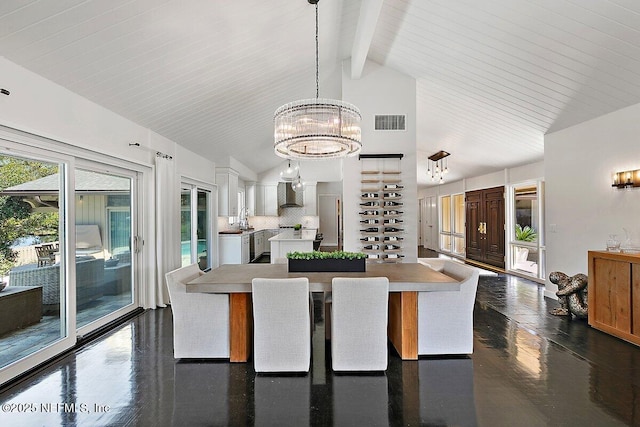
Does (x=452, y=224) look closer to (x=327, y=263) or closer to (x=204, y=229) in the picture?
(x=204, y=229)

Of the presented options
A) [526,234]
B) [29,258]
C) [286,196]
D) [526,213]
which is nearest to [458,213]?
[526,213]

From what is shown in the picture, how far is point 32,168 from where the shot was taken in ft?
9.91

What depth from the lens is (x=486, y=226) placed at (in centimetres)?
852

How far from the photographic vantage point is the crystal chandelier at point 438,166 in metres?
8.07

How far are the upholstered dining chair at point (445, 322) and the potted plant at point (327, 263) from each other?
0.66 m

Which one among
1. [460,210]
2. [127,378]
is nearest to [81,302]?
[127,378]

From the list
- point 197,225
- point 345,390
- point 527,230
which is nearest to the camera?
point 345,390

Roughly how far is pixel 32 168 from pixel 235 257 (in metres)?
5.13

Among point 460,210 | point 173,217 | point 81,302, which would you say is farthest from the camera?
point 460,210

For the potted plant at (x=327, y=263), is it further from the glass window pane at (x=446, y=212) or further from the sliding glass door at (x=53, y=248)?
the glass window pane at (x=446, y=212)

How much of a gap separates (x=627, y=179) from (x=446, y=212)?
7591mm

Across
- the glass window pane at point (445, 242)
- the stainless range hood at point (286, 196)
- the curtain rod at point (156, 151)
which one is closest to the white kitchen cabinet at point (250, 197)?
the stainless range hood at point (286, 196)

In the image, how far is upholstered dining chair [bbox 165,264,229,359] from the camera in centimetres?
309

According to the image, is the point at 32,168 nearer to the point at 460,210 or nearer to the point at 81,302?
the point at 81,302
